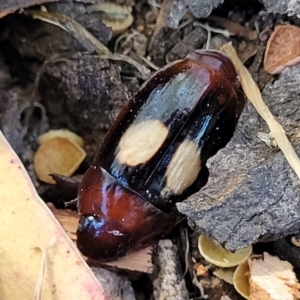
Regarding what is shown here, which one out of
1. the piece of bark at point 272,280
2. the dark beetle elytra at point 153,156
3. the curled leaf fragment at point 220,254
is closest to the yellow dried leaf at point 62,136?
the dark beetle elytra at point 153,156

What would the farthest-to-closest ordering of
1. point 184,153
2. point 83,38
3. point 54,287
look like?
point 83,38, point 184,153, point 54,287

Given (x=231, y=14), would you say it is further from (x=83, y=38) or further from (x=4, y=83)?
(x=4, y=83)

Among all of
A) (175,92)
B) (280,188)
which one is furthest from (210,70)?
(280,188)

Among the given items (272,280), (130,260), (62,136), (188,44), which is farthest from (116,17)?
(272,280)

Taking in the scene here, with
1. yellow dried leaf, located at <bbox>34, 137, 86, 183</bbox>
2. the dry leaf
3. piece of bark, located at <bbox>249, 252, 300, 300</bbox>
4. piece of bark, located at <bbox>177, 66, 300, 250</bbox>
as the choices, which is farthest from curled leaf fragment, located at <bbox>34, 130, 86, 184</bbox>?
piece of bark, located at <bbox>249, 252, 300, 300</bbox>

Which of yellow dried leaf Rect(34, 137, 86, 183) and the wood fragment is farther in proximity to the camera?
yellow dried leaf Rect(34, 137, 86, 183)

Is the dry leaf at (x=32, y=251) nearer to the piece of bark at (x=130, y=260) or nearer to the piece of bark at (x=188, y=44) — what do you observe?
the piece of bark at (x=130, y=260)

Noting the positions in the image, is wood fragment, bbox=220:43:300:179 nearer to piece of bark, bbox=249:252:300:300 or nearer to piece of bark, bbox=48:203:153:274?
piece of bark, bbox=249:252:300:300
